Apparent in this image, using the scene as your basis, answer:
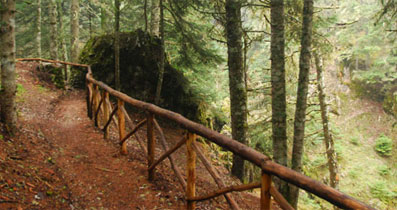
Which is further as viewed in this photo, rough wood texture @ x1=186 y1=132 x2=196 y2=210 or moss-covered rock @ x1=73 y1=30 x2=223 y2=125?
moss-covered rock @ x1=73 y1=30 x2=223 y2=125

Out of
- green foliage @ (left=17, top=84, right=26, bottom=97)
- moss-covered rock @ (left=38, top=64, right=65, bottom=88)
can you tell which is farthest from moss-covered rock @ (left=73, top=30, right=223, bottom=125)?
moss-covered rock @ (left=38, top=64, right=65, bottom=88)

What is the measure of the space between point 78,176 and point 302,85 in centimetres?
619

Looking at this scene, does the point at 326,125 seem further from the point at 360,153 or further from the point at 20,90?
the point at 360,153


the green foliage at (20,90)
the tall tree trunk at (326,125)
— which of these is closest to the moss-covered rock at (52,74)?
the green foliage at (20,90)

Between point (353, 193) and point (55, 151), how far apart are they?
733 inches

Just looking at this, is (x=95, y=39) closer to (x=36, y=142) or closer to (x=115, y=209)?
(x=36, y=142)

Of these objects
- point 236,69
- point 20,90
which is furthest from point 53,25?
point 236,69

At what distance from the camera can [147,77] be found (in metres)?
11.3

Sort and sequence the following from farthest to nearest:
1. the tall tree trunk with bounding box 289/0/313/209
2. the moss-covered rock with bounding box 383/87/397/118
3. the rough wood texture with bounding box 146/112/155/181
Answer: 1. the moss-covered rock with bounding box 383/87/397/118
2. the tall tree trunk with bounding box 289/0/313/209
3. the rough wood texture with bounding box 146/112/155/181

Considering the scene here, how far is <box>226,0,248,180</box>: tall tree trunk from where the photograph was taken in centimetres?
685

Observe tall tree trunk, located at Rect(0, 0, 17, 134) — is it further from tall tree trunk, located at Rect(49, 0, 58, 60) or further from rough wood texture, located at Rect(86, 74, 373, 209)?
tall tree trunk, located at Rect(49, 0, 58, 60)

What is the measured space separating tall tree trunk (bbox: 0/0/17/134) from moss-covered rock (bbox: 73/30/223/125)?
6.13 m

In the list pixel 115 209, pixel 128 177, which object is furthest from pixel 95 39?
pixel 115 209

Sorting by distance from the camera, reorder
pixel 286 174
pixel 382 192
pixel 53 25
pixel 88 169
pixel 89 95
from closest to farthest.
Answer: pixel 286 174 < pixel 88 169 < pixel 89 95 < pixel 53 25 < pixel 382 192
